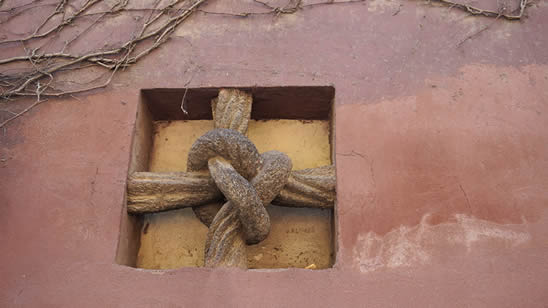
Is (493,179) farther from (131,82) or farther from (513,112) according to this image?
(131,82)

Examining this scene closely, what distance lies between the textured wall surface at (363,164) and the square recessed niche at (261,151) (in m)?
0.08

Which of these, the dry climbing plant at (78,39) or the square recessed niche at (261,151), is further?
the dry climbing plant at (78,39)

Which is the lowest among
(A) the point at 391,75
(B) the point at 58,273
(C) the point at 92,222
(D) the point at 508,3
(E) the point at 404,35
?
(B) the point at 58,273

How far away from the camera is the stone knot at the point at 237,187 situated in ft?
8.46

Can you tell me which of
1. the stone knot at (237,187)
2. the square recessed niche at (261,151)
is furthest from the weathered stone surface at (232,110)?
the stone knot at (237,187)

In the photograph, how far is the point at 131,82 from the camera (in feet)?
9.79

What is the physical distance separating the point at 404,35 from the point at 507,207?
948 millimetres

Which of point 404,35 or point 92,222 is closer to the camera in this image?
point 92,222

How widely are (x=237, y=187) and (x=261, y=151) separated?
52 cm

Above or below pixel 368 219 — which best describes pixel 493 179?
above

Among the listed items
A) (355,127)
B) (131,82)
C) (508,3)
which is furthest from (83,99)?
(508,3)

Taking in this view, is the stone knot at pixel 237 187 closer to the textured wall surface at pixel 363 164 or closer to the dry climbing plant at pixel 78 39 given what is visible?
the textured wall surface at pixel 363 164

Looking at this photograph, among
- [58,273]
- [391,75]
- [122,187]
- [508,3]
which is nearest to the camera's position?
[58,273]

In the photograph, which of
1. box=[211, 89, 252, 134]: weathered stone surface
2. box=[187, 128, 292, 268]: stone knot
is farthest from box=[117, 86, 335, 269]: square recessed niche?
box=[187, 128, 292, 268]: stone knot
